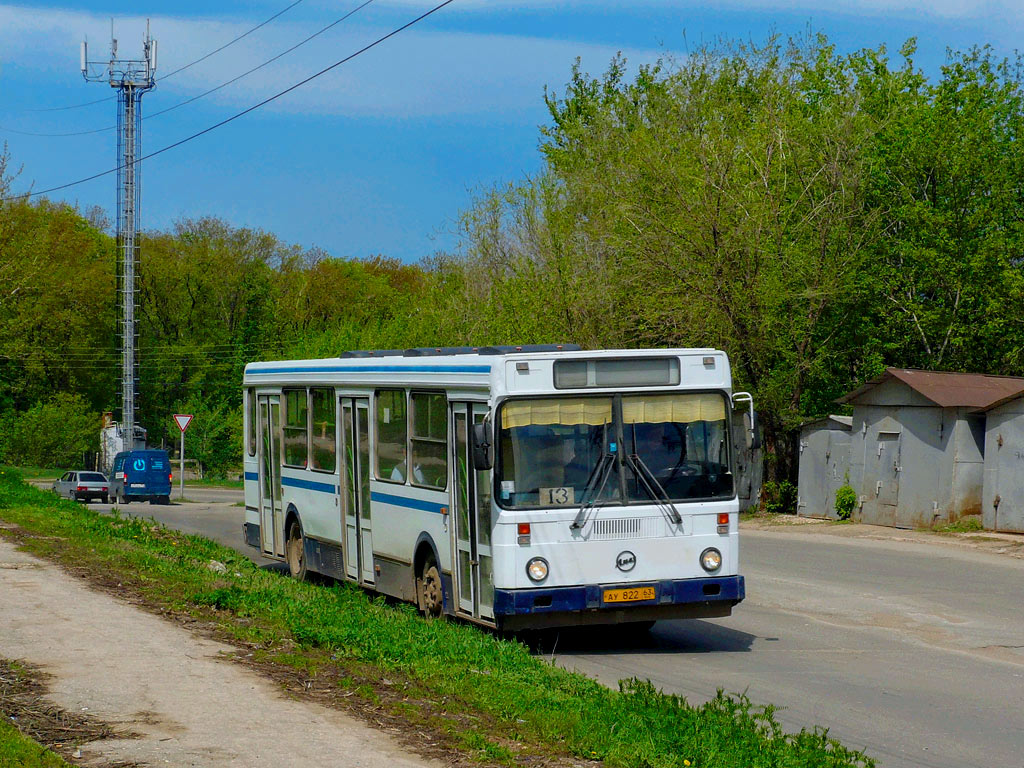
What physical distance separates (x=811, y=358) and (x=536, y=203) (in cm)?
1106

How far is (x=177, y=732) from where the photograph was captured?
7621 mm

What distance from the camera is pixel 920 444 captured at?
27234mm

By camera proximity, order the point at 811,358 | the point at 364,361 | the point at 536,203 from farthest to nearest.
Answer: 1. the point at 536,203
2. the point at 811,358
3. the point at 364,361

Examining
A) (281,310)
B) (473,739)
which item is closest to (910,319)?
(473,739)

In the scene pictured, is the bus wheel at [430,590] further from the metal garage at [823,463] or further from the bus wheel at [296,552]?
the metal garage at [823,463]

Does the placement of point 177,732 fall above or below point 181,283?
below

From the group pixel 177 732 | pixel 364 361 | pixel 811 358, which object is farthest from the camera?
pixel 811 358

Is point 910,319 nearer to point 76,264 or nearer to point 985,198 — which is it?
point 985,198

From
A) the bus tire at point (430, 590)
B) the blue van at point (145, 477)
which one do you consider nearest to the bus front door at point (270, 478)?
the bus tire at point (430, 590)

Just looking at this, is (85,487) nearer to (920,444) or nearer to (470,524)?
(920,444)

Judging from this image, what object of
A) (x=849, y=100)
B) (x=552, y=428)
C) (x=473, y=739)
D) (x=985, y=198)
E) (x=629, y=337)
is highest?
(x=849, y=100)

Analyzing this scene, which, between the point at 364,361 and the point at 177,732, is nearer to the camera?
the point at 177,732

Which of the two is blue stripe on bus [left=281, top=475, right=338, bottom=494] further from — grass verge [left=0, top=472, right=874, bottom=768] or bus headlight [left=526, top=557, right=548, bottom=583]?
bus headlight [left=526, top=557, right=548, bottom=583]

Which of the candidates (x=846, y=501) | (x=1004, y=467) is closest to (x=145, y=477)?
(x=846, y=501)
